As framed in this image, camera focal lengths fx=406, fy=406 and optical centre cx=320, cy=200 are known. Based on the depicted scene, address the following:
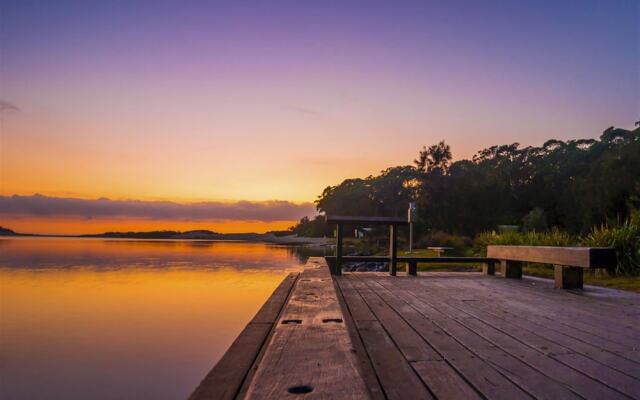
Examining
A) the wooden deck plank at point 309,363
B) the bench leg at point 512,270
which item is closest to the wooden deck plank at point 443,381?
the wooden deck plank at point 309,363

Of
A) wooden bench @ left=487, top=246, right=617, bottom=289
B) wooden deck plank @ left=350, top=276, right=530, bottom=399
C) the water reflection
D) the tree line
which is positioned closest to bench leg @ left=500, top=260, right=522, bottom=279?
wooden bench @ left=487, top=246, right=617, bottom=289

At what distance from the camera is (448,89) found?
13648 mm

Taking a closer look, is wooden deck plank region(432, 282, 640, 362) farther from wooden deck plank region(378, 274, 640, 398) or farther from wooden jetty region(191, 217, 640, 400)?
wooden deck plank region(378, 274, 640, 398)

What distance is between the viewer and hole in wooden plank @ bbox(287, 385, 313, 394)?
1.01 meters

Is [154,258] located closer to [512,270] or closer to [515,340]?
[512,270]

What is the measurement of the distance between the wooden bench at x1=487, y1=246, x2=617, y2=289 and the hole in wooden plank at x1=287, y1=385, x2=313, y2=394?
5478mm

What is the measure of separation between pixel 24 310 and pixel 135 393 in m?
9.52

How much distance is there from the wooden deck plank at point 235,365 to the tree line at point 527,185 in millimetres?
32277

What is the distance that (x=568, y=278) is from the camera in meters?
6.20

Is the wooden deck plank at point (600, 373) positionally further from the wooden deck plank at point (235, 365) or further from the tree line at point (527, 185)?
the tree line at point (527, 185)

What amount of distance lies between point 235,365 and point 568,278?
6.02m

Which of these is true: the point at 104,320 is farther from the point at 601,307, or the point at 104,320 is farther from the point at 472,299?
the point at 601,307

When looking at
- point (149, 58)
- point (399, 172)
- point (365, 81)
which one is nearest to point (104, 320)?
point (149, 58)

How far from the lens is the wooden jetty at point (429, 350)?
1.25 meters
